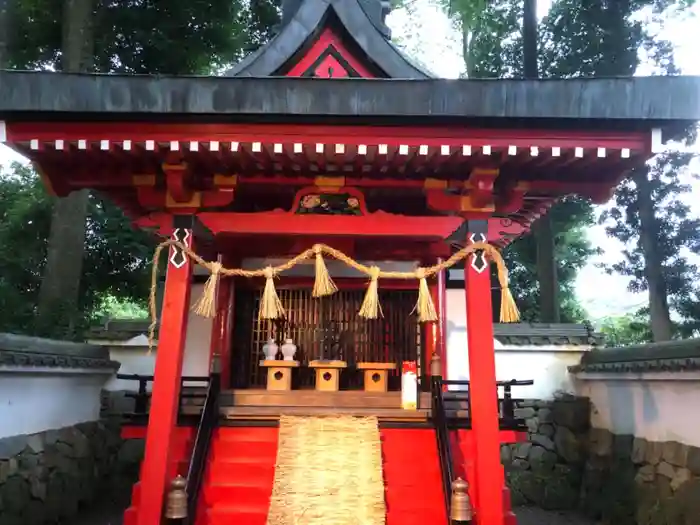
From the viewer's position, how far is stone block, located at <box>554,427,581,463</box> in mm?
9398

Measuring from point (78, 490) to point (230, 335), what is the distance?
3065 mm

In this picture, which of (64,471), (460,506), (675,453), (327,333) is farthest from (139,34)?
(675,453)

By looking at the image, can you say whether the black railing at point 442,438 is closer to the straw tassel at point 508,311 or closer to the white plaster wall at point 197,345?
the straw tassel at point 508,311

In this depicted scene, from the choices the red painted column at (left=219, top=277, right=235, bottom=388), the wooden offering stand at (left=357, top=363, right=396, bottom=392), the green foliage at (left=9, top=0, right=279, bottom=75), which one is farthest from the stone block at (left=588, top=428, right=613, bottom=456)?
the green foliage at (left=9, top=0, right=279, bottom=75)

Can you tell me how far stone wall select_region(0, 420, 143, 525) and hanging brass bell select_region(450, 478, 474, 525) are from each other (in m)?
4.66

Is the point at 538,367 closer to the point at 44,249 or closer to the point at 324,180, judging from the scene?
the point at 324,180

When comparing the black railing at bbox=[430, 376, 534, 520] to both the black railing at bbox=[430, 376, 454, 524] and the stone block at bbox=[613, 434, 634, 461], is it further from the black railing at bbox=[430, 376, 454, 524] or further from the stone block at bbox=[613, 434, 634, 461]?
the stone block at bbox=[613, 434, 634, 461]

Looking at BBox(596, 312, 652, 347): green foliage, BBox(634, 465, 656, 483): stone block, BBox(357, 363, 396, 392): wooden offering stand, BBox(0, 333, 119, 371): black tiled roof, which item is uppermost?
BBox(596, 312, 652, 347): green foliage

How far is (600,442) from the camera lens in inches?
347

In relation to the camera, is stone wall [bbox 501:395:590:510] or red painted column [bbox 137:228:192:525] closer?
red painted column [bbox 137:228:192:525]

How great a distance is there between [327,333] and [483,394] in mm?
3206

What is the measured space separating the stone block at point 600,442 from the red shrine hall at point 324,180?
3.12 metres

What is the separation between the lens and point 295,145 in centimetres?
488

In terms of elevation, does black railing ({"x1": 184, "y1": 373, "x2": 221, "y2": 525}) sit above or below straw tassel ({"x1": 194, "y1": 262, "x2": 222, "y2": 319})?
below
